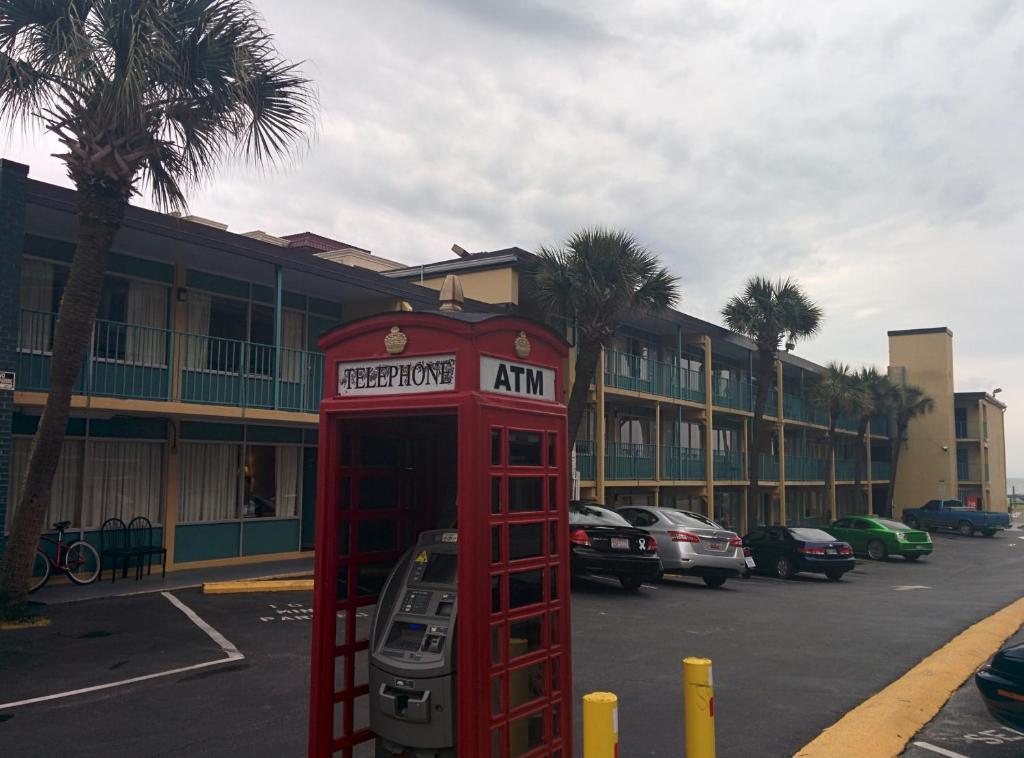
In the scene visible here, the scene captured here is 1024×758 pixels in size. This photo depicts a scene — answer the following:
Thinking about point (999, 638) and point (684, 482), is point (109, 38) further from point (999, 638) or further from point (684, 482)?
point (684, 482)

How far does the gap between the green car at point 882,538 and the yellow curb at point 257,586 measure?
19200 millimetres

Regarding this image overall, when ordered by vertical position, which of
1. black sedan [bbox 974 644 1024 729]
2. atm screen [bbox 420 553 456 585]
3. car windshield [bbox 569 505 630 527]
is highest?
atm screen [bbox 420 553 456 585]

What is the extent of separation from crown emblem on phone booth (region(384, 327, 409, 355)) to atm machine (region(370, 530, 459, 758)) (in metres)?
1.09

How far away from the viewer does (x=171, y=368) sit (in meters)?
14.7

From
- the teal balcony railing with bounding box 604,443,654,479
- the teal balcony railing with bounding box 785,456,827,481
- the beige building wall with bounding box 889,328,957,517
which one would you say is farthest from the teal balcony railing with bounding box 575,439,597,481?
the beige building wall with bounding box 889,328,957,517

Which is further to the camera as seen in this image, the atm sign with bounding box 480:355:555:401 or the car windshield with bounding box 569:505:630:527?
the car windshield with bounding box 569:505:630:527

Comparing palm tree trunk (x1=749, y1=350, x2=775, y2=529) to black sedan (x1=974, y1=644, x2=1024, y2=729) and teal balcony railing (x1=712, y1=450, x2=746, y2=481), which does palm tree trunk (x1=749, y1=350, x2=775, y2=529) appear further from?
black sedan (x1=974, y1=644, x2=1024, y2=729)

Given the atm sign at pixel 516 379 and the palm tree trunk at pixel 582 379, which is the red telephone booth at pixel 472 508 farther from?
the palm tree trunk at pixel 582 379

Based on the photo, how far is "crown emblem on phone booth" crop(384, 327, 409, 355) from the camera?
480 centimetres

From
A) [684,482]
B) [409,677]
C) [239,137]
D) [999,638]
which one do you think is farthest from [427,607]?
[684,482]

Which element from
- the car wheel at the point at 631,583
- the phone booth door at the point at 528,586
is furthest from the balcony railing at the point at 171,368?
the phone booth door at the point at 528,586

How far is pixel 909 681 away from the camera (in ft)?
29.3

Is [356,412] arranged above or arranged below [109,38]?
below

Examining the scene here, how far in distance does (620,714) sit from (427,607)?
342 cm
